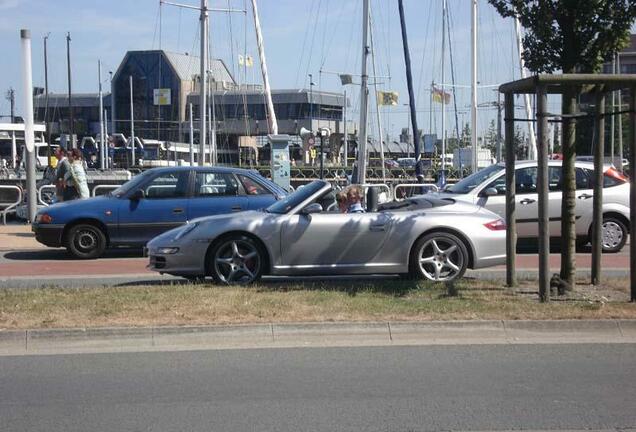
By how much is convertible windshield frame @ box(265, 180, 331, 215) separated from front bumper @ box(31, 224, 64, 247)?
5.30 m

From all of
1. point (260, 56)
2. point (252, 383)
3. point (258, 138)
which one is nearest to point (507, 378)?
point (252, 383)

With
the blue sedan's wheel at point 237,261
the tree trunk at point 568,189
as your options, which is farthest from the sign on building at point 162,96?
the tree trunk at point 568,189

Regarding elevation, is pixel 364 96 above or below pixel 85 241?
above

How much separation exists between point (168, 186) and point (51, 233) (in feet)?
7.32

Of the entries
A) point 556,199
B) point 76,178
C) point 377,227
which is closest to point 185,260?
point 377,227

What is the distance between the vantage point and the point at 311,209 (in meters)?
10.1

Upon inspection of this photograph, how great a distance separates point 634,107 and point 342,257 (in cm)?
386

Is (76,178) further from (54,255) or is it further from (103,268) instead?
(103,268)

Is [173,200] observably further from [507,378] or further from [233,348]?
[507,378]

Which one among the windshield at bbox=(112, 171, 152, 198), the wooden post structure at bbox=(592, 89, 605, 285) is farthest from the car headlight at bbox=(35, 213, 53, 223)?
the wooden post structure at bbox=(592, 89, 605, 285)

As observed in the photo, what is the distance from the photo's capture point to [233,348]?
7516mm

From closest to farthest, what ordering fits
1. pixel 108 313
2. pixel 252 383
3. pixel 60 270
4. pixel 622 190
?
pixel 252 383
pixel 108 313
pixel 60 270
pixel 622 190

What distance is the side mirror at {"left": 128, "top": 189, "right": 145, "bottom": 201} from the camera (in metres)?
14.3

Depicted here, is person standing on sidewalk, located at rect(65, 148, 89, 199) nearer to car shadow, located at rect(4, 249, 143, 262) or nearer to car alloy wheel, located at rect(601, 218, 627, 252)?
car shadow, located at rect(4, 249, 143, 262)
